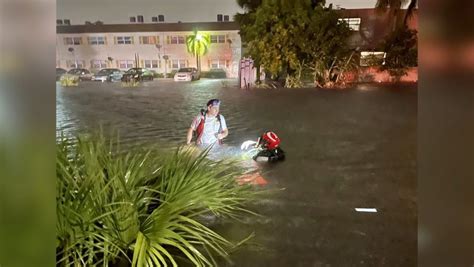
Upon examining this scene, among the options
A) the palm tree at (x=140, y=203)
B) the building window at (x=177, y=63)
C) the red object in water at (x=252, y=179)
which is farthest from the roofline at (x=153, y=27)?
the red object in water at (x=252, y=179)

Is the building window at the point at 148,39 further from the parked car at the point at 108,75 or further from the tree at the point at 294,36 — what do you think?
the tree at the point at 294,36

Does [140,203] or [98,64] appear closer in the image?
[140,203]

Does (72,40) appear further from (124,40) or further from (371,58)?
(371,58)

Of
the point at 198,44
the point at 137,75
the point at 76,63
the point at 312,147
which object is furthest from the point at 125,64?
the point at 312,147

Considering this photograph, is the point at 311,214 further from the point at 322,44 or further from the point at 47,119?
the point at 47,119

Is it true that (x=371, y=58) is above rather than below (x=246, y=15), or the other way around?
below

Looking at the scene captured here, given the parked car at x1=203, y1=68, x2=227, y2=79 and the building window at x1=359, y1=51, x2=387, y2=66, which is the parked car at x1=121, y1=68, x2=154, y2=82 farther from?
the building window at x1=359, y1=51, x2=387, y2=66

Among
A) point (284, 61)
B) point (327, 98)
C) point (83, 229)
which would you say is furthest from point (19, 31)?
point (327, 98)
